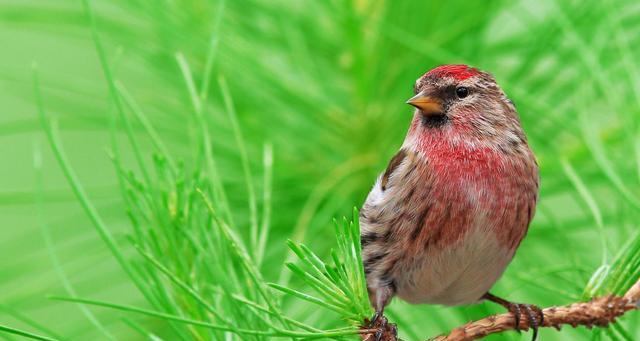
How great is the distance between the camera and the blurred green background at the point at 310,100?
1.57 meters

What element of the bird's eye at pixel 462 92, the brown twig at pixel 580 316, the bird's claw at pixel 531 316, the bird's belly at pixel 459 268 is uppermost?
the bird's eye at pixel 462 92

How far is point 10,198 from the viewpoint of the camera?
5.06ft

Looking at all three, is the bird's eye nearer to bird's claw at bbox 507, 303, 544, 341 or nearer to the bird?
the bird

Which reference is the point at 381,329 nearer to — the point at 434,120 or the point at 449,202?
the point at 449,202

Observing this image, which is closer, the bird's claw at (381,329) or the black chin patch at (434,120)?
the bird's claw at (381,329)

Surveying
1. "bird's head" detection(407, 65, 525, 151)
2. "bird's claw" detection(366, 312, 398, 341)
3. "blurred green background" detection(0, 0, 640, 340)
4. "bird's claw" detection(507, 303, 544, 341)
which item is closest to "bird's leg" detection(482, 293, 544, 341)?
"bird's claw" detection(507, 303, 544, 341)

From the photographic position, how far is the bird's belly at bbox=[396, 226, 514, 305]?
4.17 feet

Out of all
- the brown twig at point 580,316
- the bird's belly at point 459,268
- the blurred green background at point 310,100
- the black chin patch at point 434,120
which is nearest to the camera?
the brown twig at point 580,316

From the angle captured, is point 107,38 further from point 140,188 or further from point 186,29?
point 140,188

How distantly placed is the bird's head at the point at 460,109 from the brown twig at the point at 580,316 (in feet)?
1.53

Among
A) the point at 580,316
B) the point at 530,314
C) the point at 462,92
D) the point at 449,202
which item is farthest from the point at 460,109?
the point at 580,316

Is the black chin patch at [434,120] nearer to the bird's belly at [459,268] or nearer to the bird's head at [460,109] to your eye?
the bird's head at [460,109]

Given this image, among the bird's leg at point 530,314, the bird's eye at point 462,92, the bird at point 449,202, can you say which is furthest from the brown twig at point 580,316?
the bird's eye at point 462,92

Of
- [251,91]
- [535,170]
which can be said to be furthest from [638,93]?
[251,91]
